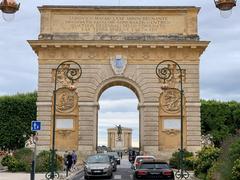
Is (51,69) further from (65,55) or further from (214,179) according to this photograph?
(214,179)

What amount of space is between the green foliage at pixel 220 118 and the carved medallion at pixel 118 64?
1550 centimetres

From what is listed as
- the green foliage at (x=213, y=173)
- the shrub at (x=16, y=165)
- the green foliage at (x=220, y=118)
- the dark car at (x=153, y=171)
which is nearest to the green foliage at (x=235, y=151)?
the green foliage at (x=213, y=173)

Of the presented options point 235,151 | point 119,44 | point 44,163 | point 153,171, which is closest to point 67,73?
point 119,44

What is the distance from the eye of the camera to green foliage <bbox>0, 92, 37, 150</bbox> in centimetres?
5066

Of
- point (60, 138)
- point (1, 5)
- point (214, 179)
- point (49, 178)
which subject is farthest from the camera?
point (60, 138)

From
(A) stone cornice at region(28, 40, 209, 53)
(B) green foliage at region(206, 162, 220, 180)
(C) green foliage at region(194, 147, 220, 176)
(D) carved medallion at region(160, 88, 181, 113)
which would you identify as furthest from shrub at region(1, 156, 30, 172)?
(B) green foliage at region(206, 162, 220, 180)

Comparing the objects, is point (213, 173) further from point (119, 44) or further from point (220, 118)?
point (220, 118)

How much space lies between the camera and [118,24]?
1657 inches

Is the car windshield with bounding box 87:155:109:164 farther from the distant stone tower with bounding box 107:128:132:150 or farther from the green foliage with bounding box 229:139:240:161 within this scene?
the distant stone tower with bounding box 107:128:132:150

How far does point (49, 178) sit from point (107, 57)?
16.1m

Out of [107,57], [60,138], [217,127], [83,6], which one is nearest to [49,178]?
[60,138]

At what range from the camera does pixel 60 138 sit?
4119 cm

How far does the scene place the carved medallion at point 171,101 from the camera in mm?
41469

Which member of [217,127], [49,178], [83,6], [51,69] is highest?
[83,6]
